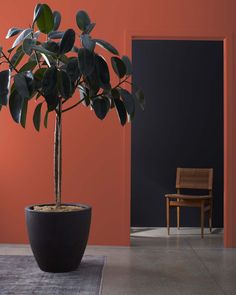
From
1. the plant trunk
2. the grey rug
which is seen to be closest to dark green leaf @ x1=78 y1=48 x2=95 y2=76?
the plant trunk

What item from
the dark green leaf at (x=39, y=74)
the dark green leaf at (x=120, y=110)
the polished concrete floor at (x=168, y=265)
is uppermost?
the dark green leaf at (x=39, y=74)

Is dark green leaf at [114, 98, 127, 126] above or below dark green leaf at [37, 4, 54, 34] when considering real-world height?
below

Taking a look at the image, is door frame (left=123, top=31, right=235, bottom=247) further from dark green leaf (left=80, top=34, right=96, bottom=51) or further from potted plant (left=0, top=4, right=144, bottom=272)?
dark green leaf (left=80, top=34, right=96, bottom=51)

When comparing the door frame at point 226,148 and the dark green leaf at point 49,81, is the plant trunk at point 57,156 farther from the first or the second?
the door frame at point 226,148

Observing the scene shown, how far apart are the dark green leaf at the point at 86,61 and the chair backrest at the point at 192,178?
284 cm

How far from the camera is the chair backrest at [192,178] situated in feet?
18.8

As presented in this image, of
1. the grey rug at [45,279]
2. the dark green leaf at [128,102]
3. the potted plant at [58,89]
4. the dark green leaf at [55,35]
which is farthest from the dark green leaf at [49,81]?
the grey rug at [45,279]

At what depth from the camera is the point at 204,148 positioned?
19.7ft

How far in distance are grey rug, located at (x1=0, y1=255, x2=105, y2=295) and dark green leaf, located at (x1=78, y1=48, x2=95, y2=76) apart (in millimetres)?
1421

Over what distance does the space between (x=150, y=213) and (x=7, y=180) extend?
1.98 meters

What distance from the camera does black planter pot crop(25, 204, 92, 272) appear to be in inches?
137

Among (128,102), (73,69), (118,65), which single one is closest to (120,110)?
(128,102)

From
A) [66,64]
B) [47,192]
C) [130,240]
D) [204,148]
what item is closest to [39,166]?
[47,192]

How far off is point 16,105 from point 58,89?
320 millimetres
